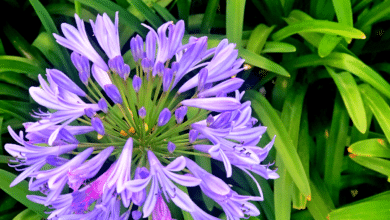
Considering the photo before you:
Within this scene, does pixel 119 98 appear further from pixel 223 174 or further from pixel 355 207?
pixel 355 207

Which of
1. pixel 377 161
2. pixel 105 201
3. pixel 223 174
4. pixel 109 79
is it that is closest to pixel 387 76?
pixel 377 161

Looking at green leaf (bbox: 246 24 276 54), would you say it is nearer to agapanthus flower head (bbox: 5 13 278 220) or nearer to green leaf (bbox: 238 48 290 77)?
green leaf (bbox: 238 48 290 77)

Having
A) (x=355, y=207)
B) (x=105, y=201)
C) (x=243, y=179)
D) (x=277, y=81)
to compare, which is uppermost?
(x=277, y=81)

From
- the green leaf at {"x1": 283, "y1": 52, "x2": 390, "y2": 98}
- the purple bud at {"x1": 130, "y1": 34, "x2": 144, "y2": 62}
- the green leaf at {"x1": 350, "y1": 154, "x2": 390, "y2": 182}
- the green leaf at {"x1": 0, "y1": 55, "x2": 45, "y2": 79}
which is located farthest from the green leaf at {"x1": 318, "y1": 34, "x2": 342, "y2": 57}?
the green leaf at {"x1": 0, "y1": 55, "x2": 45, "y2": 79}

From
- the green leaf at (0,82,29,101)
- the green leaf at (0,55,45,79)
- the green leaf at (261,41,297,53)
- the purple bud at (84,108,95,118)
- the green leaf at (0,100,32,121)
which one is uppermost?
the green leaf at (261,41,297,53)

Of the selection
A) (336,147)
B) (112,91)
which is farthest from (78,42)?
(336,147)

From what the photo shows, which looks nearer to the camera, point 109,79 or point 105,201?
point 105,201

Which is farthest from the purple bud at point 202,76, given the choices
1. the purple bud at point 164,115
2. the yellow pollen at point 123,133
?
the yellow pollen at point 123,133
